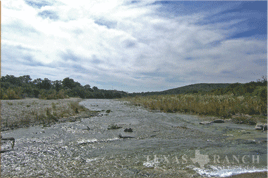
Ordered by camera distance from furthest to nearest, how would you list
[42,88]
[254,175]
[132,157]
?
1. [42,88]
2. [132,157]
3. [254,175]

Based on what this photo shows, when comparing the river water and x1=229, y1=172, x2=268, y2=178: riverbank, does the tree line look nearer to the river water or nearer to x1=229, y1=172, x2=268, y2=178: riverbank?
the river water

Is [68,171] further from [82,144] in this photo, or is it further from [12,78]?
[12,78]

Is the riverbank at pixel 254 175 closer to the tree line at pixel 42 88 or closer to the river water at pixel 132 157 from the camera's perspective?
the river water at pixel 132 157

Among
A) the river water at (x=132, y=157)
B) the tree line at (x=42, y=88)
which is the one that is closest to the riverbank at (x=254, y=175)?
the river water at (x=132, y=157)

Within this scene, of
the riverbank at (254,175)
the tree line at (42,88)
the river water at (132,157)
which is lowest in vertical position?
the river water at (132,157)

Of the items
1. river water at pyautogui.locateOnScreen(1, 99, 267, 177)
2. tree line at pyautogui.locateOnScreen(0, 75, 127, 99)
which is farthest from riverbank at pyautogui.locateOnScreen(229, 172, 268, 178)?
tree line at pyautogui.locateOnScreen(0, 75, 127, 99)

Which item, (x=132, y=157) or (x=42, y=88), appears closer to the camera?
(x=132, y=157)

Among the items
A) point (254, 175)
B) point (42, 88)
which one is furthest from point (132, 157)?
point (42, 88)

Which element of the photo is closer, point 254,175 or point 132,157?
point 254,175

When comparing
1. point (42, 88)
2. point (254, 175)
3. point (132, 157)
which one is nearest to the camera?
point (254, 175)

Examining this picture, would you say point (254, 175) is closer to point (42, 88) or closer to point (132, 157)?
point (132, 157)

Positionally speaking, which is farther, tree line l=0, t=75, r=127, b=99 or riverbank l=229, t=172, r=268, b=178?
tree line l=0, t=75, r=127, b=99

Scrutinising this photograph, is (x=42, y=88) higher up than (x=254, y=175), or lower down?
higher up

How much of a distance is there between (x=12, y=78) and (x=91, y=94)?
29.9 metres
